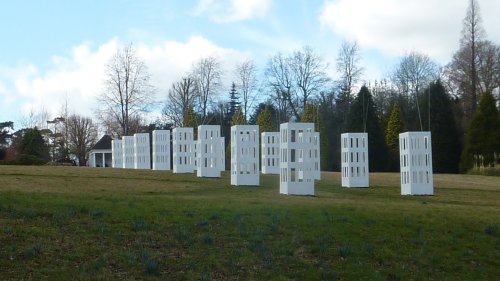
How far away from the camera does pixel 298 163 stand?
26.9m

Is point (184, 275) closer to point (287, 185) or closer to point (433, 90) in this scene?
point (287, 185)

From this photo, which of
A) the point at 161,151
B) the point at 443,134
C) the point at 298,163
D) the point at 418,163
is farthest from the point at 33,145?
the point at 418,163

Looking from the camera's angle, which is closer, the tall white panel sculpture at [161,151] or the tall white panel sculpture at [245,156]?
the tall white panel sculpture at [245,156]

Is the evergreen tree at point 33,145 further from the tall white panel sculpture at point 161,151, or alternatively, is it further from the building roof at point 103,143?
the tall white panel sculpture at point 161,151

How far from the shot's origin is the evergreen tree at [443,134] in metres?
63.6

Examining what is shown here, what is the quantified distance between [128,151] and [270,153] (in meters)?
13.6

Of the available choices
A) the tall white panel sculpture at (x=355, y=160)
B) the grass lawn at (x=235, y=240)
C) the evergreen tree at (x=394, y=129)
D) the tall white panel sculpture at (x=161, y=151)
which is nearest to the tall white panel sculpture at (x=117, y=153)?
the tall white panel sculpture at (x=161, y=151)

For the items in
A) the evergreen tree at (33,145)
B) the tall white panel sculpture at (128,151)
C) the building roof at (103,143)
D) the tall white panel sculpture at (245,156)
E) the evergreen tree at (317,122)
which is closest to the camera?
the tall white panel sculpture at (245,156)

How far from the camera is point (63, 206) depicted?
55.9ft

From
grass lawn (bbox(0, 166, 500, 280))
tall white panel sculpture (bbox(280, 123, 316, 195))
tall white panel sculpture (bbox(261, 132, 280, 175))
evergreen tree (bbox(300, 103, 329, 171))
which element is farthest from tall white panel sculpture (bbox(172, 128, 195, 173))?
grass lawn (bbox(0, 166, 500, 280))

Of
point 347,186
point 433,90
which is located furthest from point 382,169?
point 347,186

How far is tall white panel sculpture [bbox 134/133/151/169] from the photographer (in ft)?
160

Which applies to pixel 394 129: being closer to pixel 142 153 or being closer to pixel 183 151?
pixel 142 153

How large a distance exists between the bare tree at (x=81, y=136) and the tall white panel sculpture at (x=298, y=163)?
52.6m
